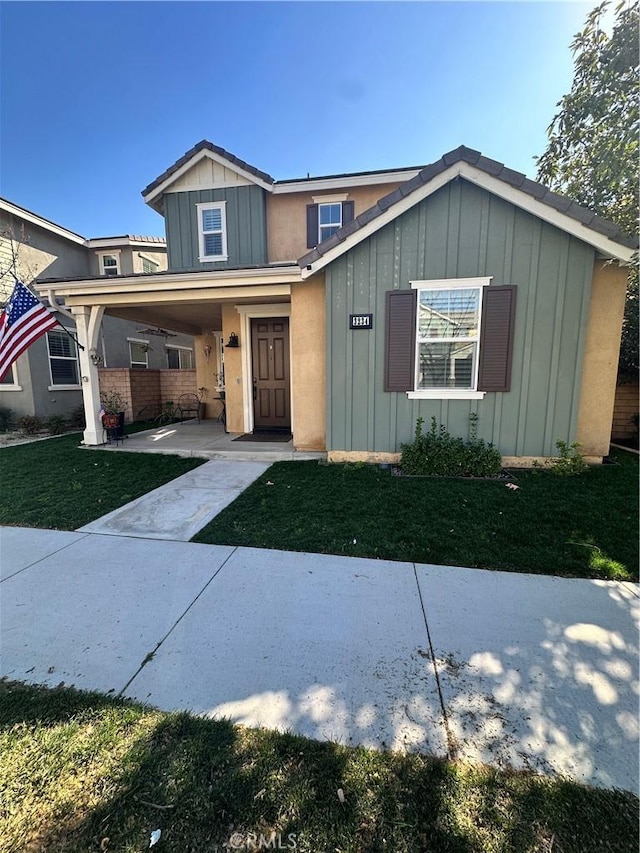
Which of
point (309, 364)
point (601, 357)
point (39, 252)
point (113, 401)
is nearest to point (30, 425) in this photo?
point (113, 401)

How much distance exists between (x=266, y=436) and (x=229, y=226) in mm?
5402

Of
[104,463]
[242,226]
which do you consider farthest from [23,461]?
[242,226]

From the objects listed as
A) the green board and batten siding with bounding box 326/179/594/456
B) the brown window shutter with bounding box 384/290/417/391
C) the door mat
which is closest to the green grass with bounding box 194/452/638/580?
the green board and batten siding with bounding box 326/179/594/456

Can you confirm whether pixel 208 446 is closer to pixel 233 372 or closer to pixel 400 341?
pixel 233 372

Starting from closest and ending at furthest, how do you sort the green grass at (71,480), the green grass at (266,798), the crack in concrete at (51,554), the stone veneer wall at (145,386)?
the green grass at (266,798)
the crack in concrete at (51,554)
the green grass at (71,480)
the stone veneer wall at (145,386)

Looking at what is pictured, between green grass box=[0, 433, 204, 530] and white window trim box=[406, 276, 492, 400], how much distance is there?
4.07m

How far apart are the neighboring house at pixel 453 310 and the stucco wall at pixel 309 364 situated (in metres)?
0.02

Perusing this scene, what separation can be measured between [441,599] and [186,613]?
1.82 metres

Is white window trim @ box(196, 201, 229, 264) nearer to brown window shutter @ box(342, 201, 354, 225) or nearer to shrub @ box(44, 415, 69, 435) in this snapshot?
brown window shutter @ box(342, 201, 354, 225)

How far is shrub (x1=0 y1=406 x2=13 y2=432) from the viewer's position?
1064cm

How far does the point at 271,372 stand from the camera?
8.29 meters

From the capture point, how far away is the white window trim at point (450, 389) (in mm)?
5449

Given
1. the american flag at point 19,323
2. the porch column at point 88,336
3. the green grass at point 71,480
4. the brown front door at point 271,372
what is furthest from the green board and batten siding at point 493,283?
the porch column at point 88,336

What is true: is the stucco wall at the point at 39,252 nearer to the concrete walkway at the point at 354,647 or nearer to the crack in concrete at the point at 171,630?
the concrete walkway at the point at 354,647
